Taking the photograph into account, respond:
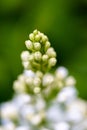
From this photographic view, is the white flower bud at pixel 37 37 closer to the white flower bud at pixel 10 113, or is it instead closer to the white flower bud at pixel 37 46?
the white flower bud at pixel 37 46

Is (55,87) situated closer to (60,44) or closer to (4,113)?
(4,113)

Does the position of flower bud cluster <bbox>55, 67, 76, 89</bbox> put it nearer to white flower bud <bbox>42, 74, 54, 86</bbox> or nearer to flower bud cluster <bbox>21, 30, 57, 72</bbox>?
white flower bud <bbox>42, 74, 54, 86</bbox>

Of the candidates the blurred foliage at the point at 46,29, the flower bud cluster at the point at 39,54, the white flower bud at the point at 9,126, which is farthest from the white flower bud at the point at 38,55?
the blurred foliage at the point at 46,29

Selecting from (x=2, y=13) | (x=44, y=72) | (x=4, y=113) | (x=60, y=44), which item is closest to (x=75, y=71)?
(x=60, y=44)

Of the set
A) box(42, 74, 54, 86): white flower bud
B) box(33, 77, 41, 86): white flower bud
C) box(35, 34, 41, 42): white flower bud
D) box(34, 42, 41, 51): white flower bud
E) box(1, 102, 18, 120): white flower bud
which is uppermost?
box(1, 102, 18, 120): white flower bud

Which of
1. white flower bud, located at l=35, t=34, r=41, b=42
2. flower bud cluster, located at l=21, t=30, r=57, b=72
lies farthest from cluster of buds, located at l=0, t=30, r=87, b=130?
white flower bud, located at l=35, t=34, r=41, b=42

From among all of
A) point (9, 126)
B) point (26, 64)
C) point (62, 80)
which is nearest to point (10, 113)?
point (9, 126)

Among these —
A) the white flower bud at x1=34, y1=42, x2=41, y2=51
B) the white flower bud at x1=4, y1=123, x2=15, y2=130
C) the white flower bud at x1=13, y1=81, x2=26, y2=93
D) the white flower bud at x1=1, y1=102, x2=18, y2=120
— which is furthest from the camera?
the white flower bud at x1=1, y1=102, x2=18, y2=120
